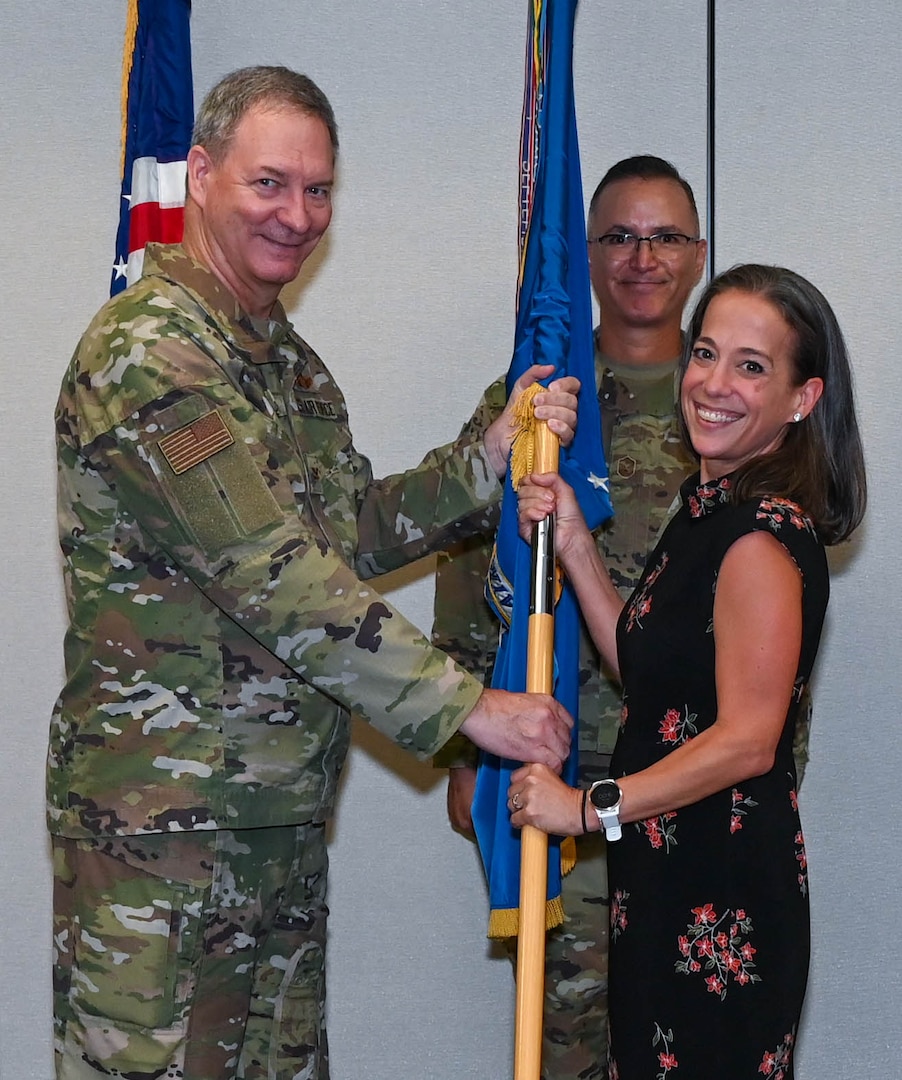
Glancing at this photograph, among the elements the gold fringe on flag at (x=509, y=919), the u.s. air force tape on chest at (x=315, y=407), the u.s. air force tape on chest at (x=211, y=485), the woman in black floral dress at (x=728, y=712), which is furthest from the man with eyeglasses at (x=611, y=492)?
the u.s. air force tape on chest at (x=211, y=485)

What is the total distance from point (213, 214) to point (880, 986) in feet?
7.96

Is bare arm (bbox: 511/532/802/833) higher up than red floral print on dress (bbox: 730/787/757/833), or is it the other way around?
bare arm (bbox: 511/532/802/833)

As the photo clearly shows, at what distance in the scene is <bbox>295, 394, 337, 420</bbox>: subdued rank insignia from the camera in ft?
7.74

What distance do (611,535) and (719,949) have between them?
41.6 inches

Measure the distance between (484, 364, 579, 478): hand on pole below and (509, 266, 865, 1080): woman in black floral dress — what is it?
0.76 ft

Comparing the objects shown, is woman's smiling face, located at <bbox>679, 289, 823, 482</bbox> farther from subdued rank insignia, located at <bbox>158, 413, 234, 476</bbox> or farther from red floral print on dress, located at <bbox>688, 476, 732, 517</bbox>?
subdued rank insignia, located at <bbox>158, 413, 234, 476</bbox>

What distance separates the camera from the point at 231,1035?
2078 mm

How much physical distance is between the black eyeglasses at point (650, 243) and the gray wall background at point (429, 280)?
1.65 feet

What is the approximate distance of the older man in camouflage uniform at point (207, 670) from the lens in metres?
1.96

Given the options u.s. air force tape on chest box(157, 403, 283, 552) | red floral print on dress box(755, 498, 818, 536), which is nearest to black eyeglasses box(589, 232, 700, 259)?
red floral print on dress box(755, 498, 818, 536)

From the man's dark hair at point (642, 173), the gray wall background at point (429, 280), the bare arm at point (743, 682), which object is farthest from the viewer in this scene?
the gray wall background at point (429, 280)

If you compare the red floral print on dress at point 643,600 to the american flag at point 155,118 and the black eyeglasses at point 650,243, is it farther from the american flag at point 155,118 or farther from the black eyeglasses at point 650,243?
the american flag at point 155,118

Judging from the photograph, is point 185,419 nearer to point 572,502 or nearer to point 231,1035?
point 572,502

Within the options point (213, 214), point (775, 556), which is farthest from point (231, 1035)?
point (213, 214)
